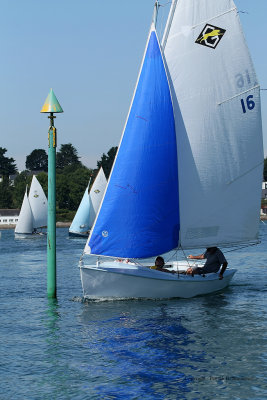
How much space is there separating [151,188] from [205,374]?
1122 centimetres

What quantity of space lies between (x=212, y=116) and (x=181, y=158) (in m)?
2.31

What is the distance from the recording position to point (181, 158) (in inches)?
1145

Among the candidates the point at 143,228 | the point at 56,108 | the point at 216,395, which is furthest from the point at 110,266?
the point at 216,395

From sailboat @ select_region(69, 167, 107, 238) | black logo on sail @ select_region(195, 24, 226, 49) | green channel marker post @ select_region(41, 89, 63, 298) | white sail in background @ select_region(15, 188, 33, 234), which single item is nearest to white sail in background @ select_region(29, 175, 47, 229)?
white sail in background @ select_region(15, 188, 33, 234)

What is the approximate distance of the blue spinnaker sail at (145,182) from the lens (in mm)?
27516

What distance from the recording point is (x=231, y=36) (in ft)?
98.4

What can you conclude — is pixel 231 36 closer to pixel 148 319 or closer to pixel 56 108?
pixel 56 108

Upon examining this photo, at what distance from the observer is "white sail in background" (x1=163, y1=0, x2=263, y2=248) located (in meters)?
28.9

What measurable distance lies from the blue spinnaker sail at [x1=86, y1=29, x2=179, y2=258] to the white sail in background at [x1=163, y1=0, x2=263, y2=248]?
25.5 inches

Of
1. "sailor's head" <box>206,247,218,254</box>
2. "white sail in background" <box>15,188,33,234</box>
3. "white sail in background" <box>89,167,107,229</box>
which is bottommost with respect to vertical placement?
"sailor's head" <box>206,247,218,254</box>

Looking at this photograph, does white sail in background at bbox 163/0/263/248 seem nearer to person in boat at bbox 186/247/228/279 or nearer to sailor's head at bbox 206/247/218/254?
sailor's head at bbox 206/247/218/254

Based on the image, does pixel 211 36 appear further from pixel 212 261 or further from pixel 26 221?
pixel 26 221

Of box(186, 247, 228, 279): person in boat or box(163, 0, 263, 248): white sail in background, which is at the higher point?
box(163, 0, 263, 248): white sail in background

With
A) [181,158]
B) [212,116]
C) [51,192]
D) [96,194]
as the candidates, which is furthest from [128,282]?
[96,194]
